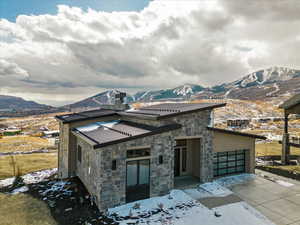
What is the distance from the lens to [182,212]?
374 inches

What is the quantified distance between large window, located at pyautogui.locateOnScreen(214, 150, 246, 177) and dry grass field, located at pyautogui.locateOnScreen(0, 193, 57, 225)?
33.8 feet

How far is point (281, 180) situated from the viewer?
1389 centimetres

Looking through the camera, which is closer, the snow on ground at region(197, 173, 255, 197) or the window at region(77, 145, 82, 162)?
the snow on ground at region(197, 173, 255, 197)

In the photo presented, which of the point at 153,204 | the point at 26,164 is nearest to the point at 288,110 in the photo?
the point at 153,204

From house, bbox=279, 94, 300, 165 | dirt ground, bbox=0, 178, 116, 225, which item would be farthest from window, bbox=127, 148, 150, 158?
house, bbox=279, 94, 300, 165

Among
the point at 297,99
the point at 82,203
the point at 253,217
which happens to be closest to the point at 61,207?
the point at 82,203

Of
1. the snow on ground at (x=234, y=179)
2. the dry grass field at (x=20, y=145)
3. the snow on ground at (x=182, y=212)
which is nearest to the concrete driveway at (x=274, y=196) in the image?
the snow on ground at (x=234, y=179)

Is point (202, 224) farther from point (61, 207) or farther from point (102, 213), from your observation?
point (61, 207)

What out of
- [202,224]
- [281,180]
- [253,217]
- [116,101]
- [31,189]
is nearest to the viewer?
[202,224]

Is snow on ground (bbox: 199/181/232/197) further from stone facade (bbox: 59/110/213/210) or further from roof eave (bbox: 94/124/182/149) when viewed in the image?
roof eave (bbox: 94/124/182/149)

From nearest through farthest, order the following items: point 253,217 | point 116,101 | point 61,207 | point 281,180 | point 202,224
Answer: point 202,224, point 253,217, point 61,207, point 281,180, point 116,101

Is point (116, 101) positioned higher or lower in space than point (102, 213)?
higher

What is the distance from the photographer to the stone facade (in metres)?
9.61

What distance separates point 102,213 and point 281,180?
38.6 feet
